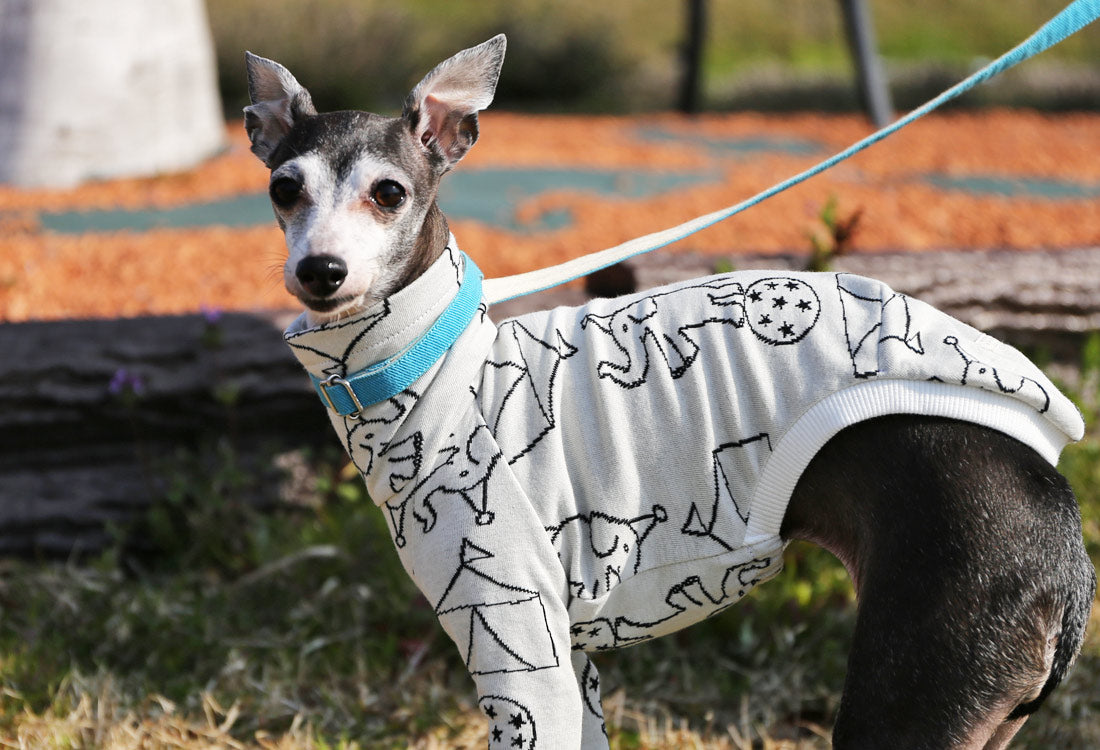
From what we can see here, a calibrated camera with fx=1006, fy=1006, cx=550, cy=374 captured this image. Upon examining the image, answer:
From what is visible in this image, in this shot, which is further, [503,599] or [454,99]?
[454,99]

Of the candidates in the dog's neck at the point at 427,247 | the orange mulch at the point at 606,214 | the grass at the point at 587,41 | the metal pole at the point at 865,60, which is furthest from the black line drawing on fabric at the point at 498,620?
the grass at the point at 587,41

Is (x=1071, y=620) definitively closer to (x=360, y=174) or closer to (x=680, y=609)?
(x=680, y=609)

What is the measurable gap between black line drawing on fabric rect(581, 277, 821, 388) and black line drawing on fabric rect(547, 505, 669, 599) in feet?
0.88

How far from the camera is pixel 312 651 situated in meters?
3.08

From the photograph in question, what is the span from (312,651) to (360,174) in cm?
169

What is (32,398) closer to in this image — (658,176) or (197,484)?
(197,484)

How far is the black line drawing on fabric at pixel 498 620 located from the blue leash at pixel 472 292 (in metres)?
0.35

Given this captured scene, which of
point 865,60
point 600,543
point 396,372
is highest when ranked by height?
point 865,60

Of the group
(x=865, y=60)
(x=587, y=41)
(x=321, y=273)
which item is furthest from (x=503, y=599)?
(x=587, y=41)

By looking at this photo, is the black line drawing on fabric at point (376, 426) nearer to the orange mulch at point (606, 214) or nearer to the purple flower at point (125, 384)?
the orange mulch at point (606, 214)

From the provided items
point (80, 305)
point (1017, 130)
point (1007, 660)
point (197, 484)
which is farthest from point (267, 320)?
point (1017, 130)

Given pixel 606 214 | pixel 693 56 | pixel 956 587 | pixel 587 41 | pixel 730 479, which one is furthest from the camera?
pixel 587 41

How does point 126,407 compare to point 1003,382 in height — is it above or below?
above

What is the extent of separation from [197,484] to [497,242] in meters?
2.18
